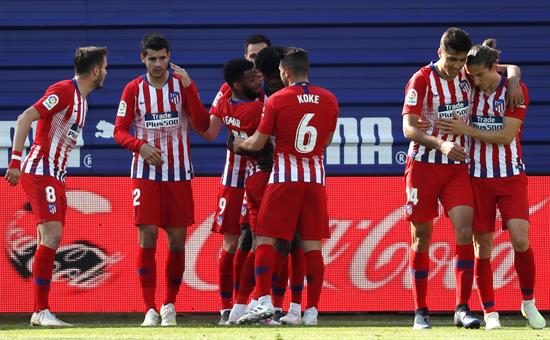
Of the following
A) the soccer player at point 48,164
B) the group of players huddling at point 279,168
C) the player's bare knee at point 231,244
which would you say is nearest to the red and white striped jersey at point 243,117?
the group of players huddling at point 279,168

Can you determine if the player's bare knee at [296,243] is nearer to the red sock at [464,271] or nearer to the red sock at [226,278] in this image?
the red sock at [226,278]

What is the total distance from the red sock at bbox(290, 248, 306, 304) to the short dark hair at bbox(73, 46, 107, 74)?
171cm

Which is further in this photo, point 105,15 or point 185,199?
point 105,15

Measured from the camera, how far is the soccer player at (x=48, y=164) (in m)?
7.82

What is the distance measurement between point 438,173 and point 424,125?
28 centimetres

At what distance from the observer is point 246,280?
770 centimetres

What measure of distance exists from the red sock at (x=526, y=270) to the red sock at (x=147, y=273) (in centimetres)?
216

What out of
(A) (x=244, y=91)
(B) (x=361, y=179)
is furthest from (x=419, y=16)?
(A) (x=244, y=91)

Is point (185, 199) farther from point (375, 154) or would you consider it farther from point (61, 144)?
point (375, 154)

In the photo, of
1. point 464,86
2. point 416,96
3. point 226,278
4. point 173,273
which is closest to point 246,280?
point 226,278

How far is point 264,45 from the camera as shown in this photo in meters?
8.54

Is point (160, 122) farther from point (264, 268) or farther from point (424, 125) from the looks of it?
point (424, 125)

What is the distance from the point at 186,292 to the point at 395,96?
8.98ft

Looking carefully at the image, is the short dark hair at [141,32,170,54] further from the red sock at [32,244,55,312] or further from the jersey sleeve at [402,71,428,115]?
the jersey sleeve at [402,71,428,115]
